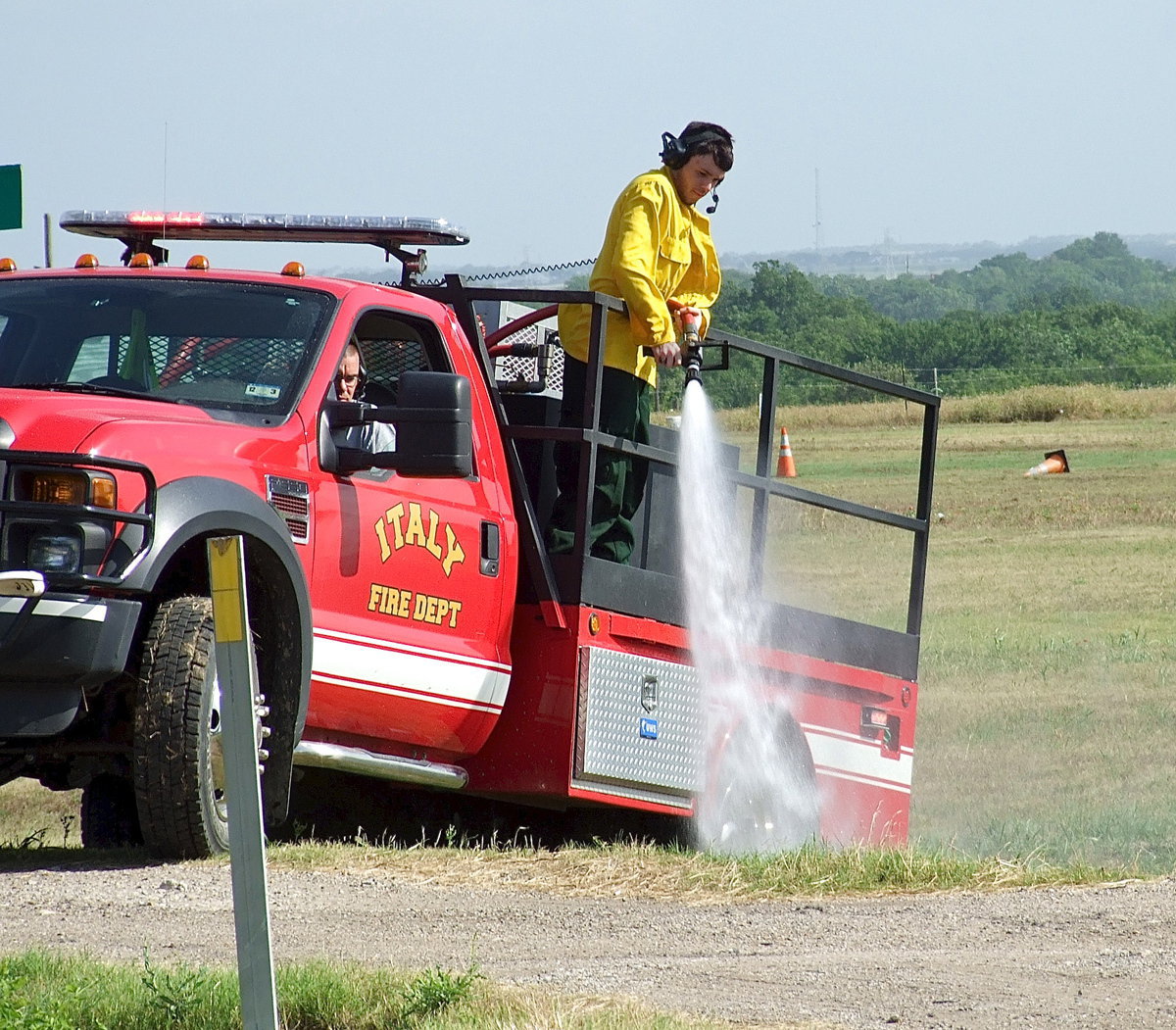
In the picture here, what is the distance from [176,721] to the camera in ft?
18.6

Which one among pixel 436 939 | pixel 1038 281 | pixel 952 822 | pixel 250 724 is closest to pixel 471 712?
pixel 436 939

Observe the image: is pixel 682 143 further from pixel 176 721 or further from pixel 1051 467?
pixel 1051 467

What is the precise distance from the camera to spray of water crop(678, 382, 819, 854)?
795 cm

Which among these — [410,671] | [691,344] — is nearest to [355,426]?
[410,671]

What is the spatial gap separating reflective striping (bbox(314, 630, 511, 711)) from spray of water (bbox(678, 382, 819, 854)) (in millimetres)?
1040

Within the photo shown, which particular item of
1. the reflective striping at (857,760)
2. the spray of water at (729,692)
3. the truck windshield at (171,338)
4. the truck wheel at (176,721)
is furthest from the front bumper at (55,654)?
the reflective striping at (857,760)

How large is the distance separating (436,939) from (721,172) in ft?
12.8

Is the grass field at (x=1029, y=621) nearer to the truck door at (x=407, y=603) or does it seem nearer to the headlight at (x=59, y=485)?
the truck door at (x=407, y=603)

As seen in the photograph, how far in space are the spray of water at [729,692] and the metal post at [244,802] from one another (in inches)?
168

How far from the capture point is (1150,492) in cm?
2756

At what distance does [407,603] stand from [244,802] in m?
3.08

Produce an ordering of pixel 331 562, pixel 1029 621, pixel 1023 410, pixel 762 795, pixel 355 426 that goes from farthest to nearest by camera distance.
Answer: pixel 1023 410 → pixel 1029 621 → pixel 762 795 → pixel 355 426 → pixel 331 562

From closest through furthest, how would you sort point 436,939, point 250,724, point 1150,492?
1. point 250,724
2. point 436,939
3. point 1150,492

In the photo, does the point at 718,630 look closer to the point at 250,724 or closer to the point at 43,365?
the point at 43,365
